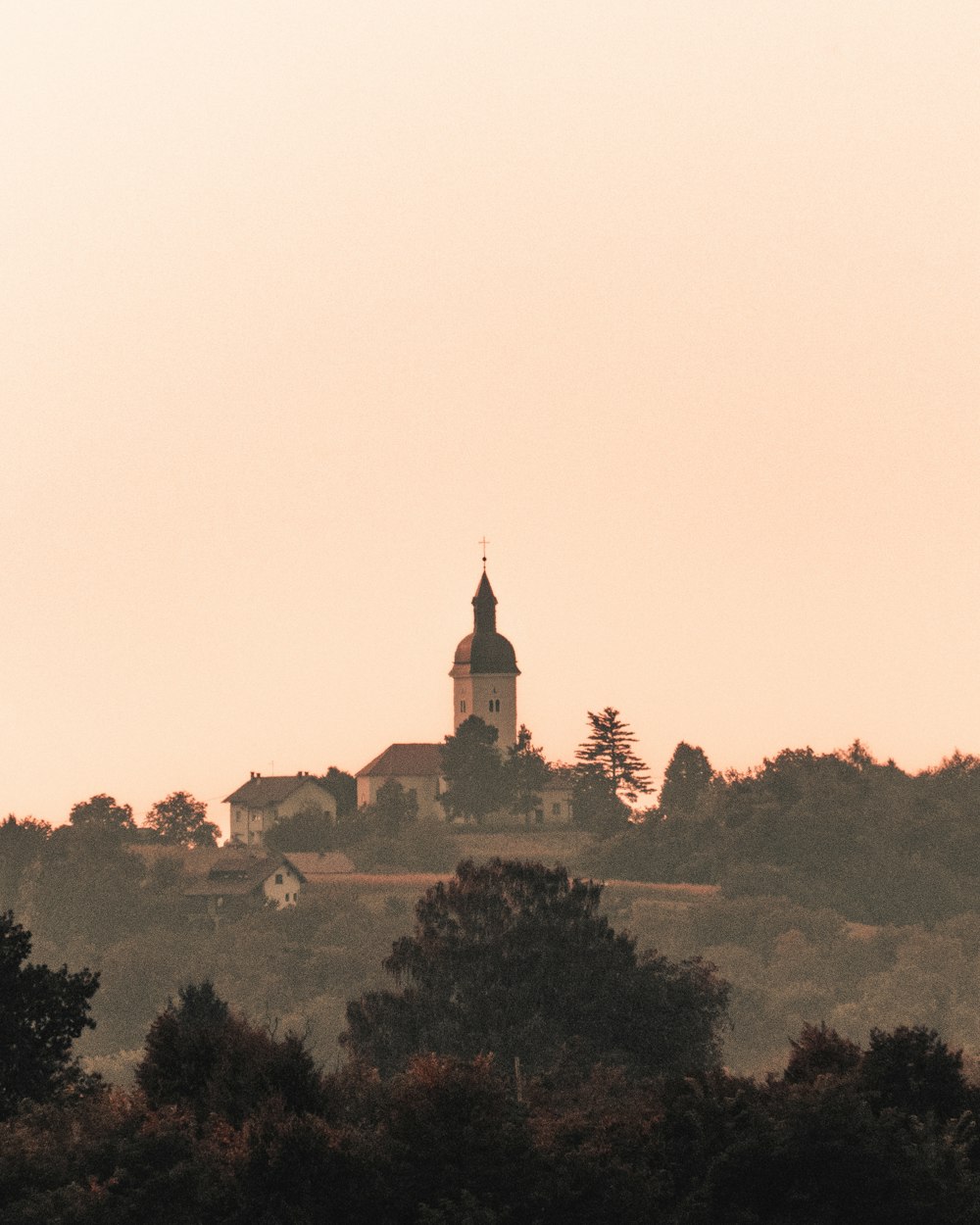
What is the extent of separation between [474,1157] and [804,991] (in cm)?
11302

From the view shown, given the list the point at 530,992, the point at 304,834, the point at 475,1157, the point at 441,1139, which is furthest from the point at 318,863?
the point at 475,1157

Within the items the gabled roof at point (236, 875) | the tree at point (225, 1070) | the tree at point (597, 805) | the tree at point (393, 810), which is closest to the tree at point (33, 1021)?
the tree at point (225, 1070)

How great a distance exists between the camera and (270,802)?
188 m

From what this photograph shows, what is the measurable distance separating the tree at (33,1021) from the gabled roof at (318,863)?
411 feet

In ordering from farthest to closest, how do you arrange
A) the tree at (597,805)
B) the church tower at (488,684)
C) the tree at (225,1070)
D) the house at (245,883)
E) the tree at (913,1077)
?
the church tower at (488,684), the tree at (597,805), the house at (245,883), the tree at (913,1077), the tree at (225,1070)

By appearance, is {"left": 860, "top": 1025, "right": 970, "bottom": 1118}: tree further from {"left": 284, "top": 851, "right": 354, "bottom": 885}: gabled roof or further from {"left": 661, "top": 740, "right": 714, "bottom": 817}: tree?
{"left": 661, "top": 740, "right": 714, "bottom": 817}: tree

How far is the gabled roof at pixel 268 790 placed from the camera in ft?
620

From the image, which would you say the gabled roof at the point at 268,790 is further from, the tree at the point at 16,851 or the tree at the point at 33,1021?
the tree at the point at 33,1021

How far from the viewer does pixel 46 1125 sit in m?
39.0

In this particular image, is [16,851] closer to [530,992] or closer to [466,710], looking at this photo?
[466,710]

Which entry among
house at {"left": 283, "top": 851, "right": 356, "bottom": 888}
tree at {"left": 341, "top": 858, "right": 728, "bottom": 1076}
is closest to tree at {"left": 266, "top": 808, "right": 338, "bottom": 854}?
house at {"left": 283, "top": 851, "right": 356, "bottom": 888}

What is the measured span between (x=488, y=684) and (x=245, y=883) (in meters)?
33.5

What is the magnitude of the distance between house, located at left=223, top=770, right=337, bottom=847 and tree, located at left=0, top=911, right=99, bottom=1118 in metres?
143

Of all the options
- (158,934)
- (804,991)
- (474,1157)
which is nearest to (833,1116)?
(474,1157)
